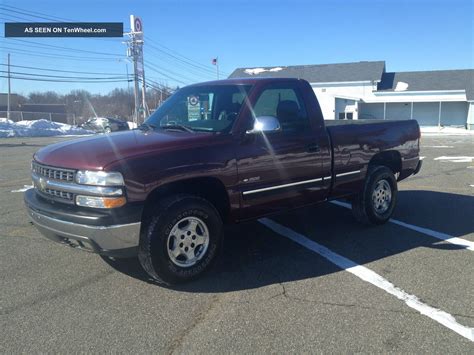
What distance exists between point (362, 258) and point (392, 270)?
16.7 inches

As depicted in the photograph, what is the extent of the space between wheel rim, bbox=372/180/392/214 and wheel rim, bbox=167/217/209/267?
2.96 m

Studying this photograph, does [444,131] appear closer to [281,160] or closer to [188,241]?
[281,160]

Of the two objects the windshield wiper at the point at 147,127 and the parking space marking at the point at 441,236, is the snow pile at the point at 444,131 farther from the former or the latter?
the windshield wiper at the point at 147,127

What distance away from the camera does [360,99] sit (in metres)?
40.0

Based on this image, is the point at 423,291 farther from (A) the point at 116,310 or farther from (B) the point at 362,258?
(A) the point at 116,310

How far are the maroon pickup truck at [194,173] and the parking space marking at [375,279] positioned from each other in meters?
0.61

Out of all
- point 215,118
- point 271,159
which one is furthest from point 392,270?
point 215,118

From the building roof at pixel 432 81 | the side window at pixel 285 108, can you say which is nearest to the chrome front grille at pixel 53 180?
the side window at pixel 285 108

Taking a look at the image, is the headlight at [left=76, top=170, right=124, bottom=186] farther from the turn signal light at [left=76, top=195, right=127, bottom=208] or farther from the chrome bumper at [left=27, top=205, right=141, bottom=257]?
the chrome bumper at [left=27, top=205, right=141, bottom=257]

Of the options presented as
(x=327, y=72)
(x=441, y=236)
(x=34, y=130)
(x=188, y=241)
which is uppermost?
(x=327, y=72)

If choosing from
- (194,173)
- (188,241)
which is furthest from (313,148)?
(188,241)

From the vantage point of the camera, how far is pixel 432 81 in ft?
131

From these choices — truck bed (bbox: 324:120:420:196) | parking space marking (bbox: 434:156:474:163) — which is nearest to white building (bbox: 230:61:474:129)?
parking space marking (bbox: 434:156:474:163)

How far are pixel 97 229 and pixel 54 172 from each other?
32.6 inches
